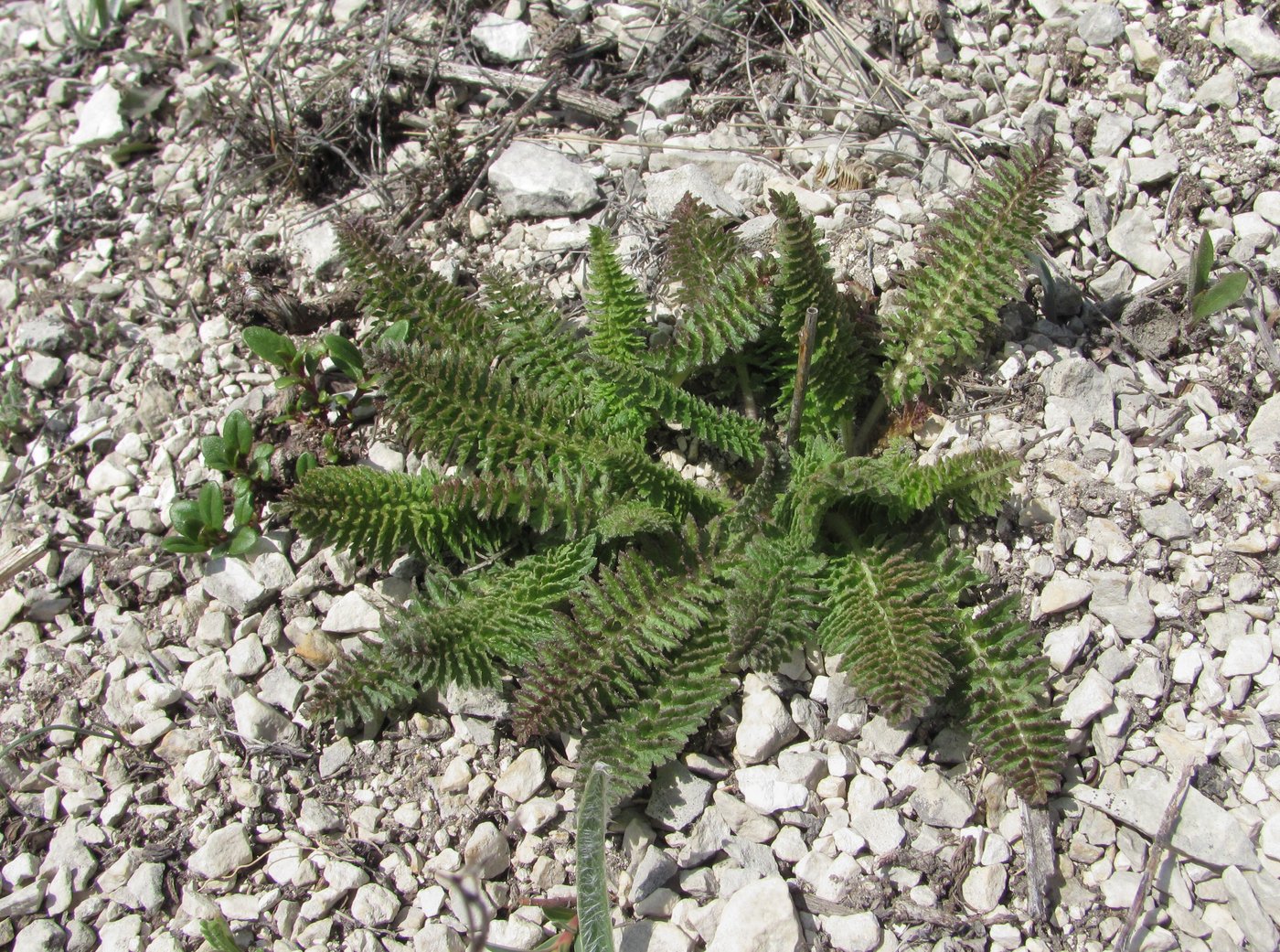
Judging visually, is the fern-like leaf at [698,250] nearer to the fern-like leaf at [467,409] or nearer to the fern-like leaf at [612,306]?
the fern-like leaf at [612,306]

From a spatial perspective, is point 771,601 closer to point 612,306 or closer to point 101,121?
point 612,306

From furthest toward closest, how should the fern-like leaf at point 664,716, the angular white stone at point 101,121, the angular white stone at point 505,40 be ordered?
the angular white stone at point 101,121 < the angular white stone at point 505,40 < the fern-like leaf at point 664,716

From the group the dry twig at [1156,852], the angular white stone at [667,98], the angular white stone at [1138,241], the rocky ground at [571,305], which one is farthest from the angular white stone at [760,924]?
the angular white stone at [667,98]

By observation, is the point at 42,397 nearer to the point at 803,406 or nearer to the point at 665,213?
the point at 665,213

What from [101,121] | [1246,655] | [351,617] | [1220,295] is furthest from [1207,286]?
[101,121]

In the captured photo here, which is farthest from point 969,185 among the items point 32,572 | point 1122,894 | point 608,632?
point 32,572

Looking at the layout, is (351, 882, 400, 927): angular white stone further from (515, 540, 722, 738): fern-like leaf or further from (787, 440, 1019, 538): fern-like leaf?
(787, 440, 1019, 538): fern-like leaf

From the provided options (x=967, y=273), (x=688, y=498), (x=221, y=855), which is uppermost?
(x=967, y=273)

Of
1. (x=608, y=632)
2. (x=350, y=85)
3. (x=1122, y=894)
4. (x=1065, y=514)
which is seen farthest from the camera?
(x=350, y=85)
